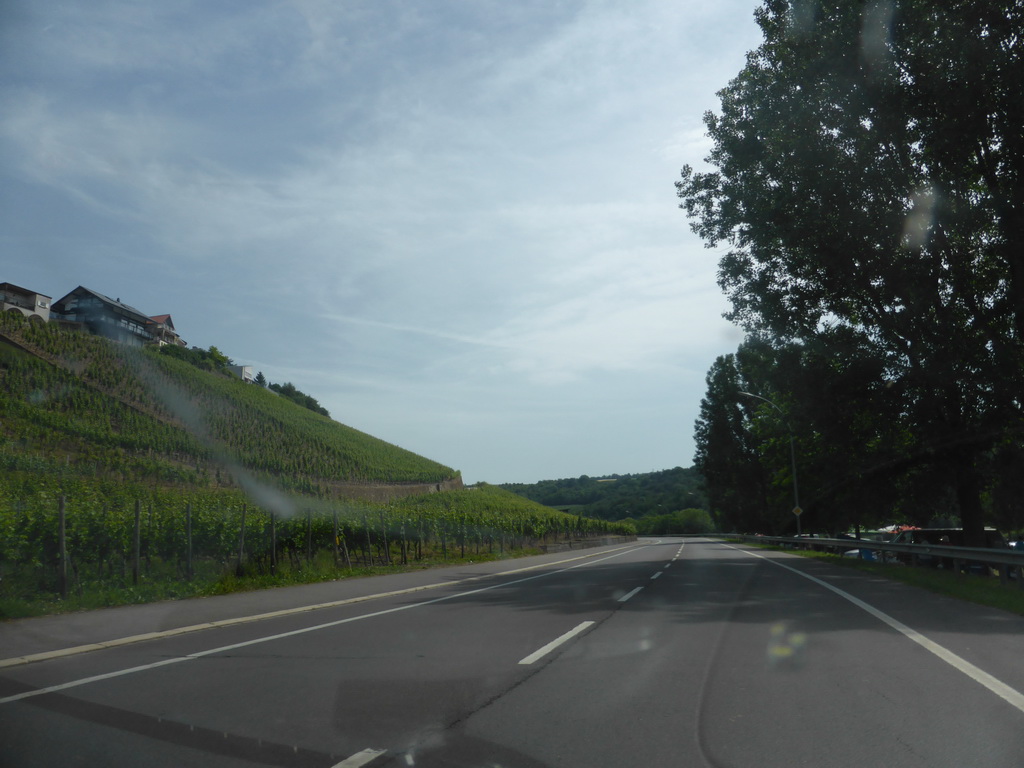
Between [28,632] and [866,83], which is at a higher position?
[866,83]

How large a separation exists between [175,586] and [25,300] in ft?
255

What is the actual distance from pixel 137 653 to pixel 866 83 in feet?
65.9

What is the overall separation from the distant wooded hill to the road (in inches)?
5549

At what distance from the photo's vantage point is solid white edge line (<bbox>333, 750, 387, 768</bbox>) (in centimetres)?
438

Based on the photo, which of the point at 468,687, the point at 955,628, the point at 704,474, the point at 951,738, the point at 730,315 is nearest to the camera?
the point at 951,738

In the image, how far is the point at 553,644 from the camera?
27.8ft

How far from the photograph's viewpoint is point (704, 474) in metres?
75.6

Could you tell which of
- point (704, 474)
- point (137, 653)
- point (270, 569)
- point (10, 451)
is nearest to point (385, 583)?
point (270, 569)

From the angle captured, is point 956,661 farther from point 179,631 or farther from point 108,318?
point 108,318

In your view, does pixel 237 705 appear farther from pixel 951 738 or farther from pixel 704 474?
pixel 704 474

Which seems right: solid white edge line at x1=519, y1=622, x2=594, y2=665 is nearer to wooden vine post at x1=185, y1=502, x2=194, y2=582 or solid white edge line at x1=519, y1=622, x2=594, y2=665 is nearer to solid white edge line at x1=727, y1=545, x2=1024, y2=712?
solid white edge line at x1=727, y1=545, x2=1024, y2=712

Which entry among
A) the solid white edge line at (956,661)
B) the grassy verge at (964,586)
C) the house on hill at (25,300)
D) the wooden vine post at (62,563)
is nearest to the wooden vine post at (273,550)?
the wooden vine post at (62,563)

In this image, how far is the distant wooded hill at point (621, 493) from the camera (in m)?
160

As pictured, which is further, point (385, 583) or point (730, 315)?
point (730, 315)
